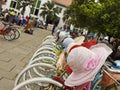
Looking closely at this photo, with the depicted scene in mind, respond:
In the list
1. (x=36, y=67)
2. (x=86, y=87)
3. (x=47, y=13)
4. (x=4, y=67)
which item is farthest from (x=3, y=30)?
(x=47, y=13)

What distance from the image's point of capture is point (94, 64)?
4195 mm

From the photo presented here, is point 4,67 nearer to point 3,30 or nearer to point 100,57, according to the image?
point 100,57

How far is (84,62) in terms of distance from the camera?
4098 millimetres

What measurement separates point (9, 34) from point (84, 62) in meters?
12.1

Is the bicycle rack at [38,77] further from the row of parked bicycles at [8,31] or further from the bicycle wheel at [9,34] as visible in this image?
the bicycle wheel at [9,34]

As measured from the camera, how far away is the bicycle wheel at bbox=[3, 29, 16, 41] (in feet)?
51.6

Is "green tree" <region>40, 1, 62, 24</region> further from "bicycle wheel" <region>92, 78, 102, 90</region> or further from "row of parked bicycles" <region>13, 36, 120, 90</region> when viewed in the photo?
"bicycle wheel" <region>92, 78, 102, 90</region>

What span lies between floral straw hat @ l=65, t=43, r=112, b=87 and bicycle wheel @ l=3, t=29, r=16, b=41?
456 inches

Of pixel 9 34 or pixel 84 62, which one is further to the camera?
pixel 9 34

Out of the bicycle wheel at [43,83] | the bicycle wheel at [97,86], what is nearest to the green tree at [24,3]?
the bicycle wheel at [97,86]

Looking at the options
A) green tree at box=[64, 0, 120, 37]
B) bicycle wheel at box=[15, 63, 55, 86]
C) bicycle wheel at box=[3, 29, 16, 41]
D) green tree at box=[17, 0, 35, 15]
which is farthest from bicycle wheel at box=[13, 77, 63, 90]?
green tree at box=[17, 0, 35, 15]

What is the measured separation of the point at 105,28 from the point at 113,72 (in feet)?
68.5

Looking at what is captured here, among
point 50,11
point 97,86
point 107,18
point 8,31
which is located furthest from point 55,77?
point 50,11

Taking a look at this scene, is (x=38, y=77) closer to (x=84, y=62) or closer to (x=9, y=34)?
(x=84, y=62)
